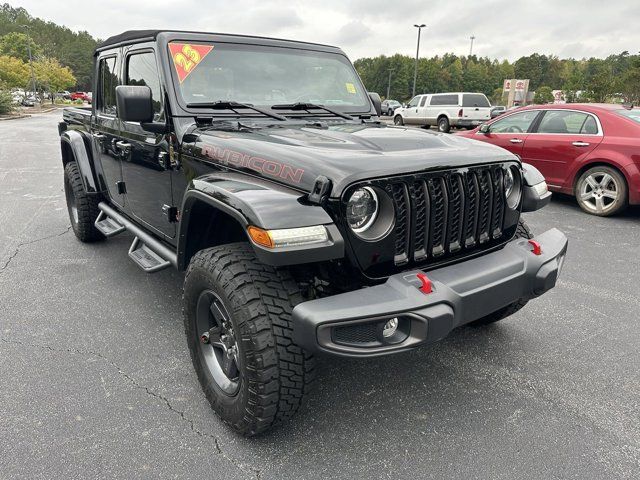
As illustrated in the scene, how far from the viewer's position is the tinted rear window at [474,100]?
20906mm

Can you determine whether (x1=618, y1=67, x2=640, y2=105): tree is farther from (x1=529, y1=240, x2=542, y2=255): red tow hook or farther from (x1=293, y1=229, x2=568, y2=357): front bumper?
(x1=293, y1=229, x2=568, y2=357): front bumper

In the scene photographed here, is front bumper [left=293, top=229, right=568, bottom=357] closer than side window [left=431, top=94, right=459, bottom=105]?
Yes

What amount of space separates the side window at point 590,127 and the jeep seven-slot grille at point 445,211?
200 inches

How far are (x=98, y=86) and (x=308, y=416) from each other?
146 inches

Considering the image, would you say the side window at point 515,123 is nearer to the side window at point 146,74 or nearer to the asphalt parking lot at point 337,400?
the asphalt parking lot at point 337,400

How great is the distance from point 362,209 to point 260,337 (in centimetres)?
70

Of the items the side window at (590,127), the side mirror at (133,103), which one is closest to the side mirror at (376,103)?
the side mirror at (133,103)

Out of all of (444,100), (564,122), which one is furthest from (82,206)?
(444,100)

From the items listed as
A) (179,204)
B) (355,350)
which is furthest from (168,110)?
(355,350)

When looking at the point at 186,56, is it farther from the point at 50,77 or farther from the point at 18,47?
the point at 18,47

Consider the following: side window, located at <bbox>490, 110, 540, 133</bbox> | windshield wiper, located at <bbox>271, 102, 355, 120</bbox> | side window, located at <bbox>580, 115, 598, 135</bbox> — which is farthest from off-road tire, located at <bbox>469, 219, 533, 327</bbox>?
side window, located at <bbox>490, 110, 540, 133</bbox>

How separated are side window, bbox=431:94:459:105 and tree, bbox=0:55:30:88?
139 ft

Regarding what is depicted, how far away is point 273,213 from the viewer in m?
1.97

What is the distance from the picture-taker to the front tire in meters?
6.38
